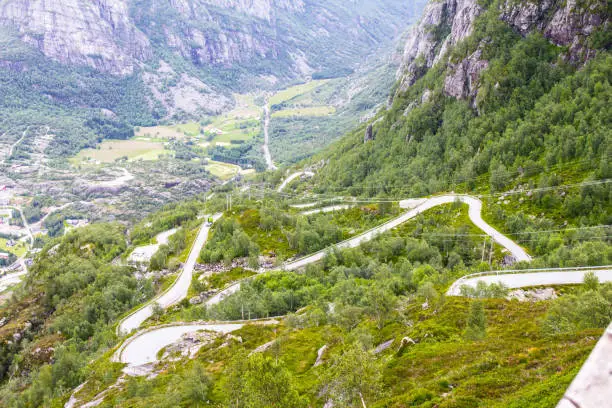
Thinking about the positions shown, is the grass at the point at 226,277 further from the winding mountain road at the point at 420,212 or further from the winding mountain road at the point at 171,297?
the winding mountain road at the point at 420,212

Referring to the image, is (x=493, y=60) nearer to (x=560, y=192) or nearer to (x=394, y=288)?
(x=560, y=192)

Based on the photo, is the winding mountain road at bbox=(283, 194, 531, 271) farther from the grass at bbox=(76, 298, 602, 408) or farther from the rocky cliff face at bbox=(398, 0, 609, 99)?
the rocky cliff face at bbox=(398, 0, 609, 99)

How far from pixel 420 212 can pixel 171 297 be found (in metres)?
67.9

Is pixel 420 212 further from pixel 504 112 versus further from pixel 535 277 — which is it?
pixel 504 112

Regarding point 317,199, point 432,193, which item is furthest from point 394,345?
point 317,199

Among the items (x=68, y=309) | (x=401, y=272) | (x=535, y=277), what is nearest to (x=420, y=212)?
(x=401, y=272)

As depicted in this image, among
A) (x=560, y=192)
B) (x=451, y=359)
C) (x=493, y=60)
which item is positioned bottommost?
(x=451, y=359)

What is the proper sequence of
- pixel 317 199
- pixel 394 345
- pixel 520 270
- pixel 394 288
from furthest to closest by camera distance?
pixel 317 199 < pixel 394 288 < pixel 520 270 < pixel 394 345

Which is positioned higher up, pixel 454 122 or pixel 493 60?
pixel 493 60

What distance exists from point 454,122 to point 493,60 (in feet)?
83.2

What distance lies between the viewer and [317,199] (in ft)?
542

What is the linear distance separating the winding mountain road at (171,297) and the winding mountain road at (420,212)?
25.3 meters

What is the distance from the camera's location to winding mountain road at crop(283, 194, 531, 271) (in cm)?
9066

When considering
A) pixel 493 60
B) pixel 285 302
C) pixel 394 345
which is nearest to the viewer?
pixel 394 345
